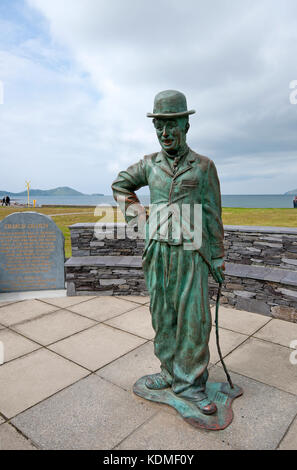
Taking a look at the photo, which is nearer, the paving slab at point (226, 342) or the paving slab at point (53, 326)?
the paving slab at point (226, 342)

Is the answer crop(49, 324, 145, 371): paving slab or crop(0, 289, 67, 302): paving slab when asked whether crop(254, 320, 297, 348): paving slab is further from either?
crop(0, 289, 67, 302): paving slab

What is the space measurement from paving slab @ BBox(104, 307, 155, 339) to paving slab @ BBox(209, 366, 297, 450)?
1.33m

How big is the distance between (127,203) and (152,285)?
0.78 meters

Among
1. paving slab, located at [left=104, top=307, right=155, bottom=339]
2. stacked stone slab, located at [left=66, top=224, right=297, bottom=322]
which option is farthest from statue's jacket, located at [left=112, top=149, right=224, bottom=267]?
stacked stone slab, located at [left=66, top=224, right=297, bottom=322]

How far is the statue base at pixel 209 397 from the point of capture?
2553 mm

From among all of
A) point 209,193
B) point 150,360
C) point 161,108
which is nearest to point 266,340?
point 150,360

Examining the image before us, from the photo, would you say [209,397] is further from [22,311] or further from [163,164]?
[22,311]

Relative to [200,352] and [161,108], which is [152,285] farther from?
[161,108]

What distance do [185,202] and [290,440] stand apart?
6.89 feet

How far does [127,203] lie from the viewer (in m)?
2.76

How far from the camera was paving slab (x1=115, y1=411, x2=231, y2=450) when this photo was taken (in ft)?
7.74

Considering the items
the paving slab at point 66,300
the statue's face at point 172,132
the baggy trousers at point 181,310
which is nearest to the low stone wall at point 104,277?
the paving slab at point 66,300

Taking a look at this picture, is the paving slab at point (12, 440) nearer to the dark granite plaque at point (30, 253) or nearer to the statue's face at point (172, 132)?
the statue's face at point (172, 132)

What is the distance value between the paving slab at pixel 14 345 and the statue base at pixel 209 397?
5.54 ft
